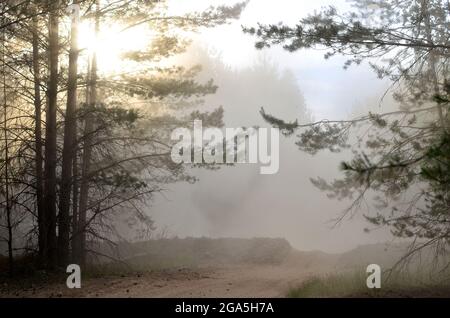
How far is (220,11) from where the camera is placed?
1448 cm

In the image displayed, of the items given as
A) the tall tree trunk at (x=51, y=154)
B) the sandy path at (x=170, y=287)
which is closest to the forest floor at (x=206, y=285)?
the sandy path at (x=170, y=287)

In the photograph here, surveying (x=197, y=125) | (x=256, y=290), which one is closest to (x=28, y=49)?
(x=197, y=125)

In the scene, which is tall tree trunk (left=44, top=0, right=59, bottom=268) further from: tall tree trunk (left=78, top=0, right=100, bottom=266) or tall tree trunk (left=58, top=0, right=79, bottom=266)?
tall tree trunk (left=78, top=0, right=100, bottom=266)

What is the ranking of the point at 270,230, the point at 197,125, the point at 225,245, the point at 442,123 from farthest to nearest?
the point at 270,230 → the point at 225,245 → the point at 197,125 → the point at 442,123

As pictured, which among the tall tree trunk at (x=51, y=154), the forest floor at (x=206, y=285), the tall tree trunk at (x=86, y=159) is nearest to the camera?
the forest floor at (x=206, y=285)

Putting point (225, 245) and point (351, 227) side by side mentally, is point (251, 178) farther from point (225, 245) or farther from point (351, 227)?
point (225, 245)

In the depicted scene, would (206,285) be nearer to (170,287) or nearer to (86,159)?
(170,287)

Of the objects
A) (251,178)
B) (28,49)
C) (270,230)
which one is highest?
(28,49)

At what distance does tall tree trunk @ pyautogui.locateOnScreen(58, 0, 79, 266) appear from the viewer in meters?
12.2

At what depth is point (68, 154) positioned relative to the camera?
12547 millimetres

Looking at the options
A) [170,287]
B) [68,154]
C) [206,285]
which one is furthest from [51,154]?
[206,285]

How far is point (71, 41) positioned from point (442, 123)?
32.6 ft

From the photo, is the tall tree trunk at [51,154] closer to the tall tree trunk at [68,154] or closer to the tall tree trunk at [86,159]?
the tall tree trunk at [68,154]

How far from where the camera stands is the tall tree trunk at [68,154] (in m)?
12.2
